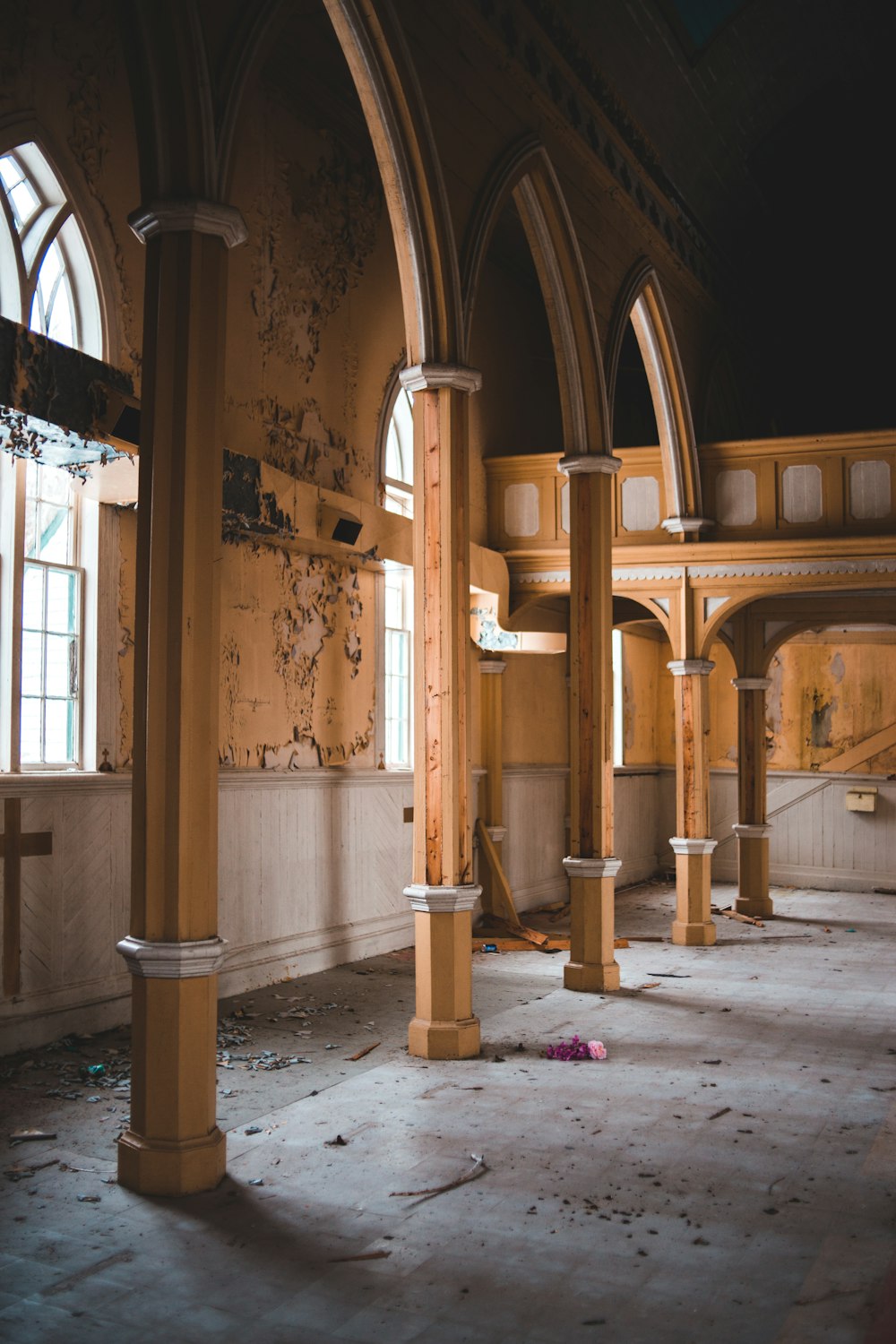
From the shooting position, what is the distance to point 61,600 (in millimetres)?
8062

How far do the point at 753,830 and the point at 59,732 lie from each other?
30.6ft

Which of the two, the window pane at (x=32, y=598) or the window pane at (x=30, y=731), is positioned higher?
the window pane at (x=32, y=598)

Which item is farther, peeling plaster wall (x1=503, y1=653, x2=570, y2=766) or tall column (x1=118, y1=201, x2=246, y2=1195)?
peeling plaster wall (x1=503, y1=653, x2=570, y2=766)

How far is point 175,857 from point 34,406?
2.98 metres

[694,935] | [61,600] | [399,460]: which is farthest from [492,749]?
[61,600]

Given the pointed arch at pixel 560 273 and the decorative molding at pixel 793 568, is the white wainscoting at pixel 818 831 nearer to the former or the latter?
the decorative molding at pixel 793 568

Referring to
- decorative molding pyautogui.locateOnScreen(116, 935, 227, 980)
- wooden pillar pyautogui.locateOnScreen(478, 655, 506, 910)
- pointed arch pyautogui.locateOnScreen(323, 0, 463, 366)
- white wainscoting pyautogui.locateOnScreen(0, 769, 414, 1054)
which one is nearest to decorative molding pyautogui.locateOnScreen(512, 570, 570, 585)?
wooden pillar pyautogui.locateOnScreen(478, 655, 506, 910)

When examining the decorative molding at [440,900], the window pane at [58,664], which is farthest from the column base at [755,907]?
the window pane at [58,664]

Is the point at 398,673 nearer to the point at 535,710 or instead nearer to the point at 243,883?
the point at 243,883

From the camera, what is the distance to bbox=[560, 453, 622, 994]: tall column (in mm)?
9336

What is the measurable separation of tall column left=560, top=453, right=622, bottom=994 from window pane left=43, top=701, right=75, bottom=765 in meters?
3.68

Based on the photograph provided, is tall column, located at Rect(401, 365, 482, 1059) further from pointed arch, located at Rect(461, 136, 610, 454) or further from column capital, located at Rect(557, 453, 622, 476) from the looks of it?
column capital, located at Rect(557, 453, 622, 476)

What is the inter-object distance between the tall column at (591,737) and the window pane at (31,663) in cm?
392

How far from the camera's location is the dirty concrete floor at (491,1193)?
3898 mm
